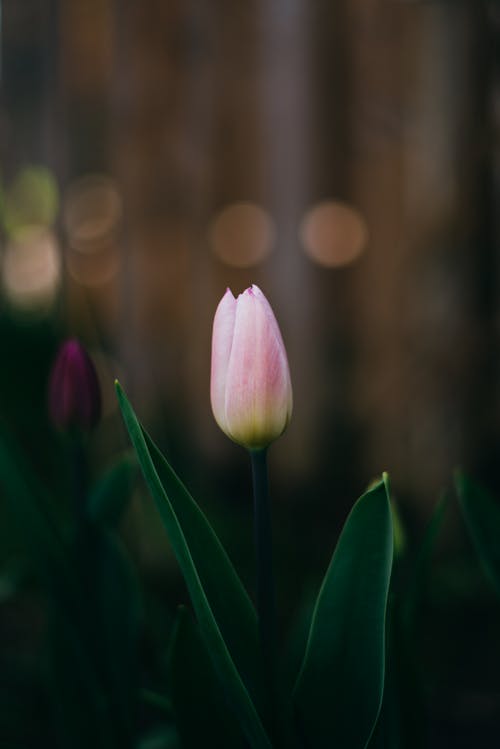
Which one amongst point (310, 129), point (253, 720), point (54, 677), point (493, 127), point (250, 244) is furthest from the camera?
point (250, 244)

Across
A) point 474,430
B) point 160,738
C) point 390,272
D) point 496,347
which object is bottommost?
point 160,738

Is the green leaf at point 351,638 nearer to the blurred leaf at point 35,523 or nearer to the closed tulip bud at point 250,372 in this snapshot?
the closed tulip bud at point 250,372

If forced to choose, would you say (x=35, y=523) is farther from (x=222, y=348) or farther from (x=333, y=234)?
(x=333, y=234)

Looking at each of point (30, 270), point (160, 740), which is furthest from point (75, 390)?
point (30, 270)

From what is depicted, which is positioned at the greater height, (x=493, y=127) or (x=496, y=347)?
(x=493, y=127)

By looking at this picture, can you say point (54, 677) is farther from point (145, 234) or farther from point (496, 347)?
point (145, 234)

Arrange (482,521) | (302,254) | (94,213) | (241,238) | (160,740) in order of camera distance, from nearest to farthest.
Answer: (482,521) → (160,740) → (302,254) → (241,238) → (94,213)

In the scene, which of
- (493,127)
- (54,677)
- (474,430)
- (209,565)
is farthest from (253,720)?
(493,127)
